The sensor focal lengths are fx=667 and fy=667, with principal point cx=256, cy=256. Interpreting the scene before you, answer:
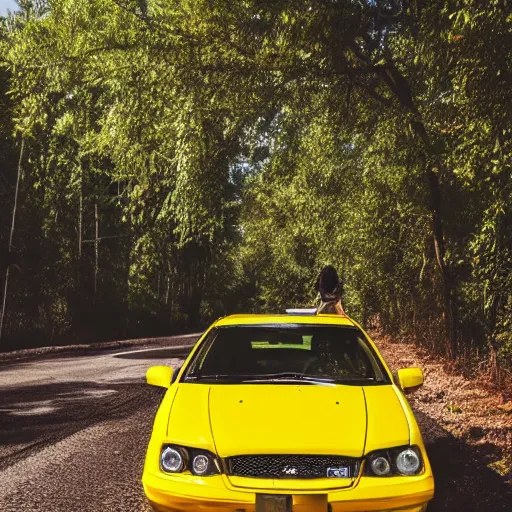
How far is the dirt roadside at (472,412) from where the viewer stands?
254 inches

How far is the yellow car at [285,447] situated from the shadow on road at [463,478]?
0.99 meters

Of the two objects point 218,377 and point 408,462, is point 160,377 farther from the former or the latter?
point 408,462

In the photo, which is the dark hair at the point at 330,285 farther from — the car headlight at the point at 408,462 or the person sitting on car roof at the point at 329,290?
the car headlight at the point at 408,462

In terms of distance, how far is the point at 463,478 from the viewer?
5438mm

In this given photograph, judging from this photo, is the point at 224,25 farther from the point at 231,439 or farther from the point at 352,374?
the point at 231,439

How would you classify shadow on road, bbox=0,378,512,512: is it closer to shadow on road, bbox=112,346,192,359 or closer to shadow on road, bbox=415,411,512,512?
shadow on road, bbox=415,411,512,512

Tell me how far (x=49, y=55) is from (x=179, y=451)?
1018 cm

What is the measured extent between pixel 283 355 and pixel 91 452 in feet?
7.45

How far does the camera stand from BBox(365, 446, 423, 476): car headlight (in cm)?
370

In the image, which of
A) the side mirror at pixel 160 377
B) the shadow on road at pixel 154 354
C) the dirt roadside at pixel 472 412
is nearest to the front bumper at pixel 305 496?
the side mirror at pixel 160 377

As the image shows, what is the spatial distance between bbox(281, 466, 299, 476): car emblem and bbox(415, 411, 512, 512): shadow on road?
1.52m

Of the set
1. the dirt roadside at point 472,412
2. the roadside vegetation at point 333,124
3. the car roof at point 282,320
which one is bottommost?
the dirt roadside at point 472,412

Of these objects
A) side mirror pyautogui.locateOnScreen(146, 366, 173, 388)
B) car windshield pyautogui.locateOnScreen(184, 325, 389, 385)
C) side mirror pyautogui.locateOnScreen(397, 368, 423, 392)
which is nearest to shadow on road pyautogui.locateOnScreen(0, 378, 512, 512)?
side mirror pyautogui.locateOnScreen(397, 368, 423, 392)

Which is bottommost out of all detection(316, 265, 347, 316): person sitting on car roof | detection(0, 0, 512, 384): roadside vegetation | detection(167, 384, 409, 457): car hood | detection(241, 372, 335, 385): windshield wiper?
detection(167, 384, 409, 457): car hood
